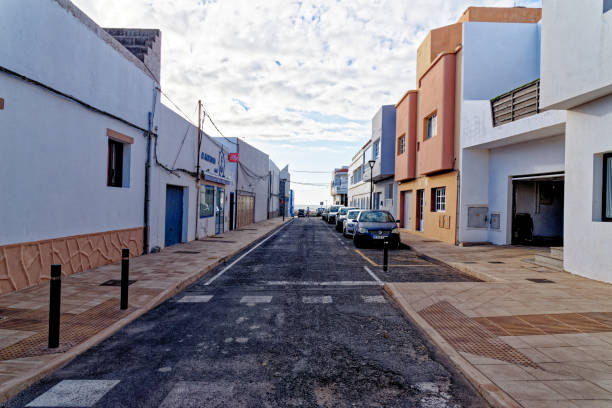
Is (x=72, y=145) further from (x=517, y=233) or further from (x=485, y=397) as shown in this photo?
(x=517, y=233)

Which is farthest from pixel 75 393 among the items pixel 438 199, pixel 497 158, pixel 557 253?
pixel 438 199

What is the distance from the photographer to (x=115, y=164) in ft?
35.5

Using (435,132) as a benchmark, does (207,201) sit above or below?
below

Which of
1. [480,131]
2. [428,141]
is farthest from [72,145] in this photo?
[428,141]

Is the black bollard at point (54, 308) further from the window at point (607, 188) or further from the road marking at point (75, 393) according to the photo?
the window at point (607, 188)

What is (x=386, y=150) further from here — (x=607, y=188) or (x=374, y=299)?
(x=374, y=299)

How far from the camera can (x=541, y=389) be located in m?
3.39

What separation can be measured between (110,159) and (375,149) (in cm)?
2399

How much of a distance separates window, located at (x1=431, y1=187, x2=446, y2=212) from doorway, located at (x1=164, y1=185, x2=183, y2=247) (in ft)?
40.9

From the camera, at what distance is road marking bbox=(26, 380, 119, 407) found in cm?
324

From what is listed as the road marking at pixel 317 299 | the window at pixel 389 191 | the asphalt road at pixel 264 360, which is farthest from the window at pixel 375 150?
the road marking at pixel 317 299

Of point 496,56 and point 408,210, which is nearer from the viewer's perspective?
point 496,56

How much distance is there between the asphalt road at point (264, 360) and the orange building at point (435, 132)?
11.4 m

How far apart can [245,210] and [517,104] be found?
75.4 ft
